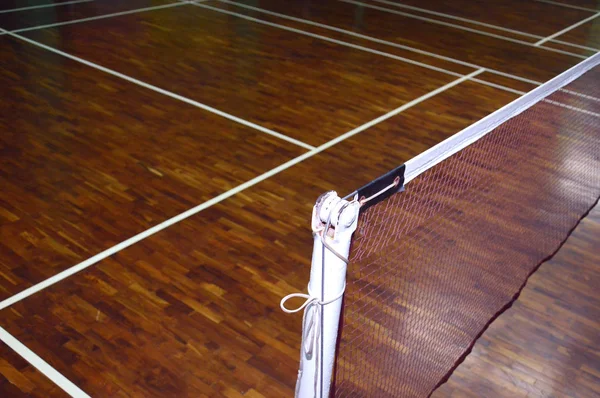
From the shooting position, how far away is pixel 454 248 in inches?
175

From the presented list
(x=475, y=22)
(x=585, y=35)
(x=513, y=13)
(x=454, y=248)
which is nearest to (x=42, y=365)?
(x=454, y=248)

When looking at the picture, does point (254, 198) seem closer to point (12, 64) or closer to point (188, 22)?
point (12, 64)

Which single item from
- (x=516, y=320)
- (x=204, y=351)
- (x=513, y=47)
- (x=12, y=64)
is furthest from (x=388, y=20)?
(x=204, y=351)

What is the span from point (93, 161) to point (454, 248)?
2.66m

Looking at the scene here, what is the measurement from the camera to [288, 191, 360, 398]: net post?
207cm

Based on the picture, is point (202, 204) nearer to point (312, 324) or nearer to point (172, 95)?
point (172, 95)

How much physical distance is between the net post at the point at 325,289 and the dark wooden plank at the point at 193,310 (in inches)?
40.5

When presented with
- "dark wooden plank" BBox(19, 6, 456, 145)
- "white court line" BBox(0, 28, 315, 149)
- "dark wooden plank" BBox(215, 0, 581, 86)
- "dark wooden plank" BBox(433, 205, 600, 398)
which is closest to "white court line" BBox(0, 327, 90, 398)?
"dark wooden plank" BBox(433, 205, 600, 398)

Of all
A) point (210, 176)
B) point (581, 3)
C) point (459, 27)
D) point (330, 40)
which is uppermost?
point (210, 176)

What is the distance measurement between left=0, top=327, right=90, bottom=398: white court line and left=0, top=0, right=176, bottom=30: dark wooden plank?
5.91 meters

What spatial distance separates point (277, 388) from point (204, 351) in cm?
43

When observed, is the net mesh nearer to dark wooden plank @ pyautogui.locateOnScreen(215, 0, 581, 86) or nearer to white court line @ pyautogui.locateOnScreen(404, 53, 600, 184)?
white court line @ pyautogui.locateOnScreen(404, 53, 600, 184)

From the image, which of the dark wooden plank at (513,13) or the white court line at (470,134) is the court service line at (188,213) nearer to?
the white court line at (470,134)

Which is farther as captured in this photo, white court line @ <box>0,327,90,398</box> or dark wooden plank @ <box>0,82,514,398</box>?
dark wooden plank @ <box>0,82,514,398</box>
